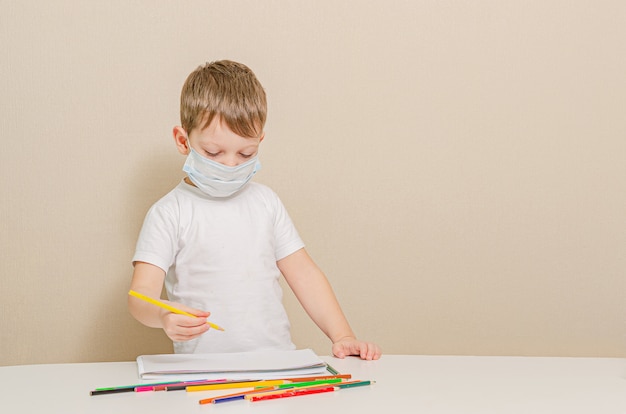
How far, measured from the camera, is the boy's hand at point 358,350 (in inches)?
50.7

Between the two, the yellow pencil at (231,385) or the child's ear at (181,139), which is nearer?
the yellow pencil at (231,385)

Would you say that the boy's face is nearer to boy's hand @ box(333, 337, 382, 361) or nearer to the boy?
the boy

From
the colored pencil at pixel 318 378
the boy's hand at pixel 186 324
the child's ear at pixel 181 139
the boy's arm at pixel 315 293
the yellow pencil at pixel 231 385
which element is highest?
the child's ear at pixel 181 139

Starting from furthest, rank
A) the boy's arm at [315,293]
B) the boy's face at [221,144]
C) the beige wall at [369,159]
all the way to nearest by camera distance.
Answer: the beige wall at [369,159] → the boy's arm at [315,293] → the boy's face at [221,144]

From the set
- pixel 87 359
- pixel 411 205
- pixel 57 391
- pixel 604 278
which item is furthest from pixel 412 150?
pixel 57 391

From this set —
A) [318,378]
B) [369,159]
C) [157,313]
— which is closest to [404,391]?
[318,378]

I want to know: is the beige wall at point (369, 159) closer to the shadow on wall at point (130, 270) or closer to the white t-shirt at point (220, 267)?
the shadow on wall at point (130, 270)

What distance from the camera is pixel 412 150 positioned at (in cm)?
209

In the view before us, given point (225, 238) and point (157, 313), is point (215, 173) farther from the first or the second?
point (157, 313)

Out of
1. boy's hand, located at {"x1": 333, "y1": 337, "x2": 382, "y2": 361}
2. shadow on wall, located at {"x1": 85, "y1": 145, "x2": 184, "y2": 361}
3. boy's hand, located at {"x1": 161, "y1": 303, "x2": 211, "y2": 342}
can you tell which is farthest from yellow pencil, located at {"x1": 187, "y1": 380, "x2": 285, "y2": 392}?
shadow on wall, located at {"x1": 85, "y1": 145, "x2": 184, "y2": 361}

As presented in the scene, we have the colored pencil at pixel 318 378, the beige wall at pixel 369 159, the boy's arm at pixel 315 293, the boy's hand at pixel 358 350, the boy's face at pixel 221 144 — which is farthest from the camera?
the beige wall at pixel 369 159

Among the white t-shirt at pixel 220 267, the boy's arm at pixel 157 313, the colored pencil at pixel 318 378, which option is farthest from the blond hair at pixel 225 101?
the colored pencil at pixel 318 378

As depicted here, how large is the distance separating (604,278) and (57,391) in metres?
1.69

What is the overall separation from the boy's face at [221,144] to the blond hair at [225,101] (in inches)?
0.4
